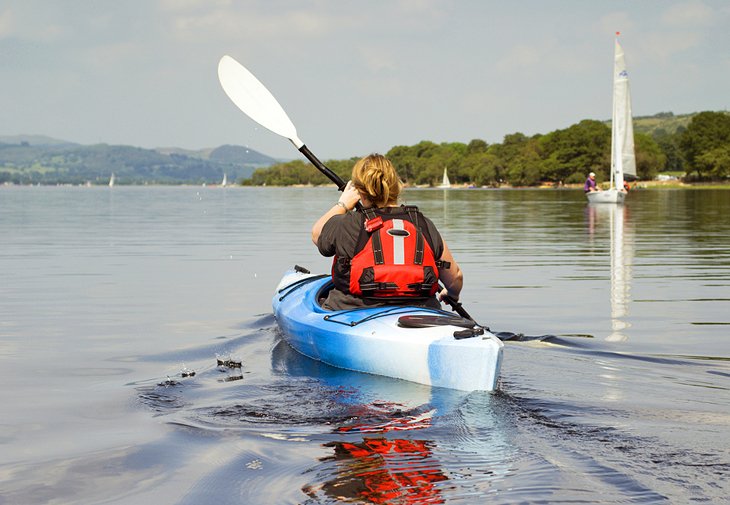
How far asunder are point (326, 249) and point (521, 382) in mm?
1921

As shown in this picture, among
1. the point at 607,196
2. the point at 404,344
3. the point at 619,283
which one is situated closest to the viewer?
the point at 404,344

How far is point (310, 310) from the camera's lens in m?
7.90

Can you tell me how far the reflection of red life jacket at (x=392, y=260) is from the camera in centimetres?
672

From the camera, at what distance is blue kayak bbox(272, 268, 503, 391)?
607 cm

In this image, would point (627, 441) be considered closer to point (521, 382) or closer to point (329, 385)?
point (521, 382)

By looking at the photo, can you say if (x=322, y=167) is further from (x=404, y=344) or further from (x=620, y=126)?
(x=620, y=126)

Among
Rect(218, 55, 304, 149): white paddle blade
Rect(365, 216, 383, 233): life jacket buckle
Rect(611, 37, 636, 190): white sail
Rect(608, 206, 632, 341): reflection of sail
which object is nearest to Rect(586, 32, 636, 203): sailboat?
Rect(611, 37, 636, 190): white sail

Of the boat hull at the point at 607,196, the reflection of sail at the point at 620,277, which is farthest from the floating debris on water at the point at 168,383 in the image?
the boat hull at the point at 607,196

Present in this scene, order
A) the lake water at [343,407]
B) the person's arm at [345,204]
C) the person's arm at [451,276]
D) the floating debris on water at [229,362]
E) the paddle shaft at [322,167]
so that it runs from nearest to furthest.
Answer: the lake water at [343,407], the person's arm at [345,204], the person's arm at [451,276], the floating debris on water at [229,362], the paddle shaft at [322,167]

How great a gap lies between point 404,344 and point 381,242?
838mm

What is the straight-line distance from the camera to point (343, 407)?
19.6 ft

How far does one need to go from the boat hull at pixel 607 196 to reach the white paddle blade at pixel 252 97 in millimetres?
37446

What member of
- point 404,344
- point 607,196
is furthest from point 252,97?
point 607,196

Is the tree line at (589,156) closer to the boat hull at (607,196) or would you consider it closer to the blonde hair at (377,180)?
the boat hull at (607,196)
